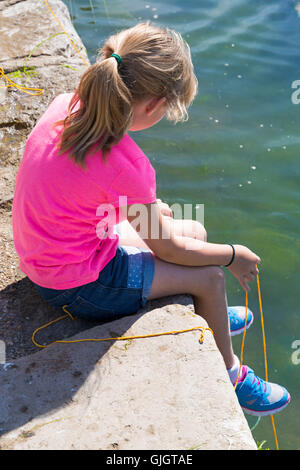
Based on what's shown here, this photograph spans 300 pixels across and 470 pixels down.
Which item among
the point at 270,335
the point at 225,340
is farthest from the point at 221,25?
the point at 225,340

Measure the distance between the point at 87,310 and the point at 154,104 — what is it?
0.92 metres

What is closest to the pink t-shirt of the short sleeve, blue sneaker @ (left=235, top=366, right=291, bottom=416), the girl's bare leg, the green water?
the short sleeve

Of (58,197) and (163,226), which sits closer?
(58,197)

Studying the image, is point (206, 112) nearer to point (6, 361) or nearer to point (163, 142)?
point (163, 142)

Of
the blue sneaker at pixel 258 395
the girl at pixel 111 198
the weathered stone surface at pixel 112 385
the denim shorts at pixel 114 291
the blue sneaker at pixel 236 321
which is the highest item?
the girl at pixel 111 198

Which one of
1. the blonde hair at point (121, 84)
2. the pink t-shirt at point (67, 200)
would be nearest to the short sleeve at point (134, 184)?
the pink t-shirt at point (67, 200)

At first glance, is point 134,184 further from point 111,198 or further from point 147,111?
point 147,111

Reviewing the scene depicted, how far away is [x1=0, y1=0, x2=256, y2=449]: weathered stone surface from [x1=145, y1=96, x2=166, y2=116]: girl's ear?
852mm

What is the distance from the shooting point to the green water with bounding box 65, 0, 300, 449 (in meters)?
3.39

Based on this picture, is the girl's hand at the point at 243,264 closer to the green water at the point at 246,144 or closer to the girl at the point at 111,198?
the girl at the point at 111,198

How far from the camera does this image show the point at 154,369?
2121 millimetres

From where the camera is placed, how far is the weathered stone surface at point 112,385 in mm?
1855

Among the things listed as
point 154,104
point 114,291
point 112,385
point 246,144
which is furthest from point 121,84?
point 246,144
